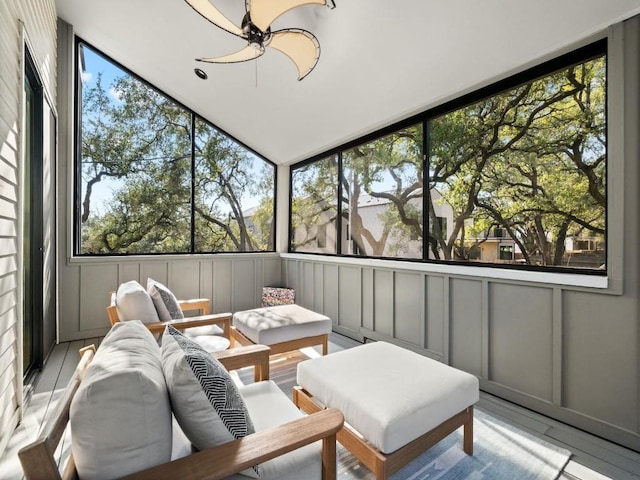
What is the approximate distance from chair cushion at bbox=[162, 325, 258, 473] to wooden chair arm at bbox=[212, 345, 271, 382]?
2.33ft

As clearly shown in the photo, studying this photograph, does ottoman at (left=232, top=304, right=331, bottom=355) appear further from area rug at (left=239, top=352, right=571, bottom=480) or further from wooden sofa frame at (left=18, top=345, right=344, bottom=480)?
wooden sofa frame at (left=18, top=345, right=344, bottom=480)

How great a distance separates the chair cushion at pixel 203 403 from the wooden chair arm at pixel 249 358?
709 millimetres

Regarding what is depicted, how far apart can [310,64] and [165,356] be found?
8.20 ft

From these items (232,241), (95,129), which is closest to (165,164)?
(95,129)

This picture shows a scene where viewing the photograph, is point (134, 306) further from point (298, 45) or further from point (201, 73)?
point (201, 73)

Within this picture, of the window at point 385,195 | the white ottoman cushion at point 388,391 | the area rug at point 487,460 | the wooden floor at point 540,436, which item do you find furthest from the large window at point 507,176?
the white ottoman cushion at point 388,391

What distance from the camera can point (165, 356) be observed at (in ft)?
4.23

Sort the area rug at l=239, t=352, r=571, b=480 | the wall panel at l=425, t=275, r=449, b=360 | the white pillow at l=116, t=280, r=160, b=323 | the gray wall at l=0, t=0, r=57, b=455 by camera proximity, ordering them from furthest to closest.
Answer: the wall panel at l=425, t=275, r=449, b=360, the white pillow at l=116, t=280, r=160, b=323, the gray wall at l=0, t=0, r=57, b=455, the area rug at l=239, t=352, r=571, b=480

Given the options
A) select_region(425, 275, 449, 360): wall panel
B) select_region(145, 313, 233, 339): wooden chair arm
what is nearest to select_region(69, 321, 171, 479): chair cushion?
select_region(145, 313, 233, 339): wooden chair arm

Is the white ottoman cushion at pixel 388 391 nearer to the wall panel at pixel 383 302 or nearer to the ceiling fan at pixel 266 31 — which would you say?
the wall panel at pixel 383 302

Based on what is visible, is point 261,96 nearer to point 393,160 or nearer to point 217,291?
point 393,160

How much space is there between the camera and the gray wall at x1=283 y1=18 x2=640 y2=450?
1951 mm

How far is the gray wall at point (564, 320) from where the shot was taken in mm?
Result: 1951

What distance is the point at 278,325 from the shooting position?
283 cm
